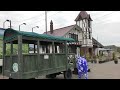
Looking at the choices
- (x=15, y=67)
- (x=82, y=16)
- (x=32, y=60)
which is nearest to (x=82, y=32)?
(x=82, y=16)

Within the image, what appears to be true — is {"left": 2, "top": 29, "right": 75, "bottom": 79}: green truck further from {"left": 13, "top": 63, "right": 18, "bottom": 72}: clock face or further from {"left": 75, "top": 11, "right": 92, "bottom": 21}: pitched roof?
{"left": 75, "top": 11, "right": 92, "bottom": 21}: pitched roof

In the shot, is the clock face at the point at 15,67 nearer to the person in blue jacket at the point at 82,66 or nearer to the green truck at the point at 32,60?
the green truck at the point at 32,60

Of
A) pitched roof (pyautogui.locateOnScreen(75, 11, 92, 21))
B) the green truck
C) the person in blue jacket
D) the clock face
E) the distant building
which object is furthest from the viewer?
pitched roof (pyautogui.locateOnScreen(75, 11, 92, 21))

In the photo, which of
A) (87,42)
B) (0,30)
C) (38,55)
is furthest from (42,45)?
(87,42)

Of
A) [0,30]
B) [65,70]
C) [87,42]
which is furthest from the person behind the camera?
[87,42]

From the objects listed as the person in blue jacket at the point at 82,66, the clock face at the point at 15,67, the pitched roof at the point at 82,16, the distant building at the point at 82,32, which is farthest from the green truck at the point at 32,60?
the pitched roof at the point at 82,16

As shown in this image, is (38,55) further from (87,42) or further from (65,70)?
(87,42)

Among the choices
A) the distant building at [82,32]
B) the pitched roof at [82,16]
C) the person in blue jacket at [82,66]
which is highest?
the pitched roof at [82,16]

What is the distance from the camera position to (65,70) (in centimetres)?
1120

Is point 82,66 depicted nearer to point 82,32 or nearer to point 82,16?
point 82,32

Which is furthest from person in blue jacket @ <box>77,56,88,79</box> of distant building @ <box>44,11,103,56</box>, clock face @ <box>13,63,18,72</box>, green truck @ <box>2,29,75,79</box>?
distant building @ <box>44,11,103,56</box>

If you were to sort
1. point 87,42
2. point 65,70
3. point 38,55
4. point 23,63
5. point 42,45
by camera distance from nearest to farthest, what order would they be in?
point 23,63 < point 38,55 < point 65,70 < point 42,45 < point 87,42

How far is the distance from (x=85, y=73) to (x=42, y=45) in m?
3.70

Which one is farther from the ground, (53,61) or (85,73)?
(53,61)
